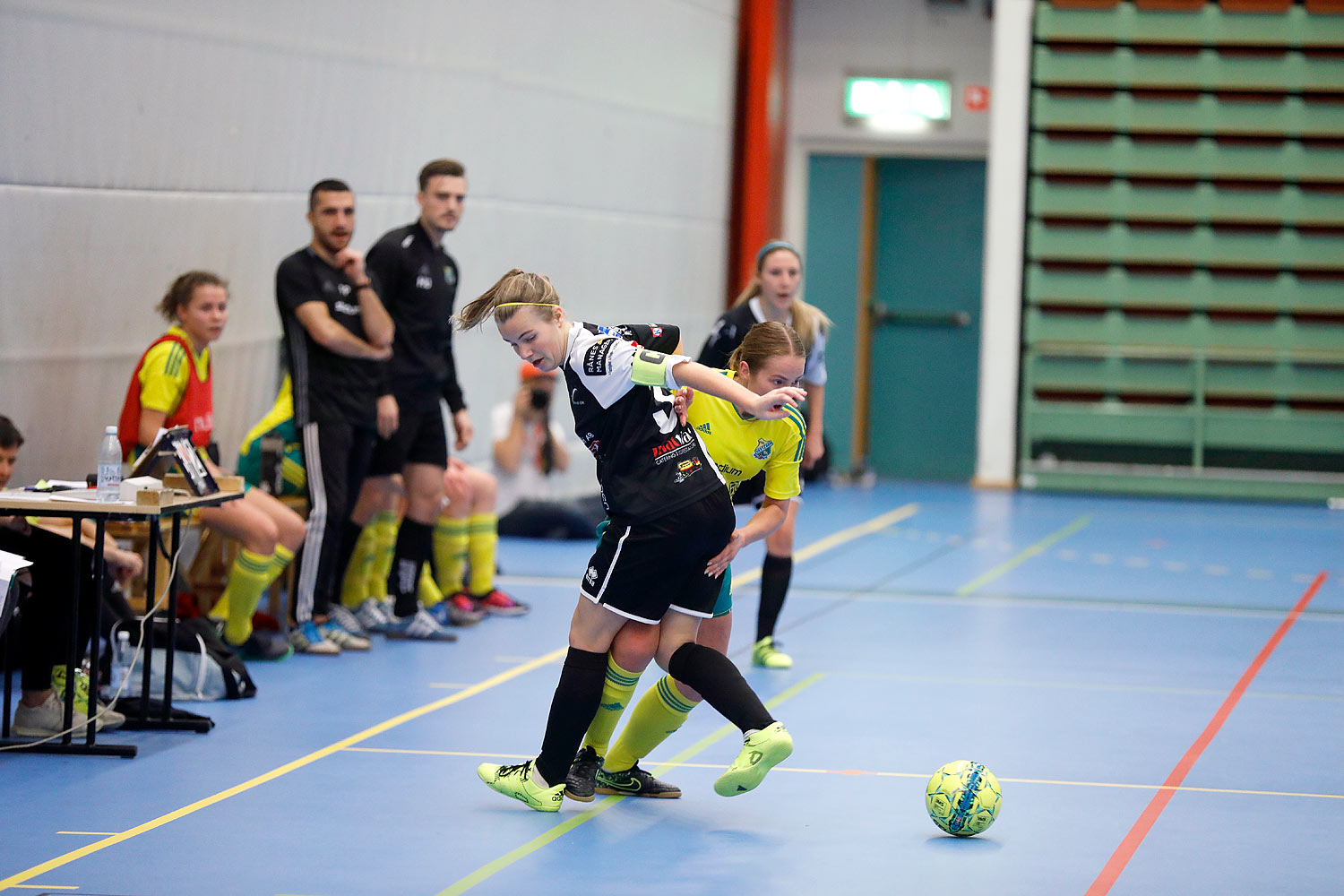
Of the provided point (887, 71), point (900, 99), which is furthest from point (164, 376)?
point (887, 71)

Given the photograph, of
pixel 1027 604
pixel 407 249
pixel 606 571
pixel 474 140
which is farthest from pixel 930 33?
pixel 606 571

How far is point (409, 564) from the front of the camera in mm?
7859

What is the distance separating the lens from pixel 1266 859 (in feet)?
14.6

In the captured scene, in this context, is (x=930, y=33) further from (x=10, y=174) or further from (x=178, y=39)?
(x=10, y=174)

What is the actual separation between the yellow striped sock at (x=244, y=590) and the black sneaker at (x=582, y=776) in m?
2.42

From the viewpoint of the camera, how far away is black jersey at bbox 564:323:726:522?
15.1 ft

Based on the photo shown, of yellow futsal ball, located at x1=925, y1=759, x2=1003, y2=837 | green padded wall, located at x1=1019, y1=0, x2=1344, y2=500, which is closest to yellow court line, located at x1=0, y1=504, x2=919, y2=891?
yellow futsal ball, located at x1=925, y1=759, x2=1003, y2=837

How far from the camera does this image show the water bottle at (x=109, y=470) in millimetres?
5535

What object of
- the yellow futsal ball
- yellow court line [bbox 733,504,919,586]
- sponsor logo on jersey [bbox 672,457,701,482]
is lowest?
yellow court line [bbox 733,504,919,586]

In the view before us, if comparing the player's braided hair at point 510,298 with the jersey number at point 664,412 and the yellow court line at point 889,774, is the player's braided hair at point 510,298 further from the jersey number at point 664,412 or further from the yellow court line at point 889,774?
the yellow court line at point 889,774

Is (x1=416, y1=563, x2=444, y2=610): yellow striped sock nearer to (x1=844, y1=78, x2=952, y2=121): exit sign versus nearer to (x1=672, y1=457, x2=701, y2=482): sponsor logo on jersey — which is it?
(x1=672, y1=457, x2=701, y2=482): sponsor logo on jersey

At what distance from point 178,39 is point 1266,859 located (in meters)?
6.16

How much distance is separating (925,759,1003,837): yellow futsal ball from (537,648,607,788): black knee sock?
1.03 m

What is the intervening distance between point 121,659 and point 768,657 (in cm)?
274
